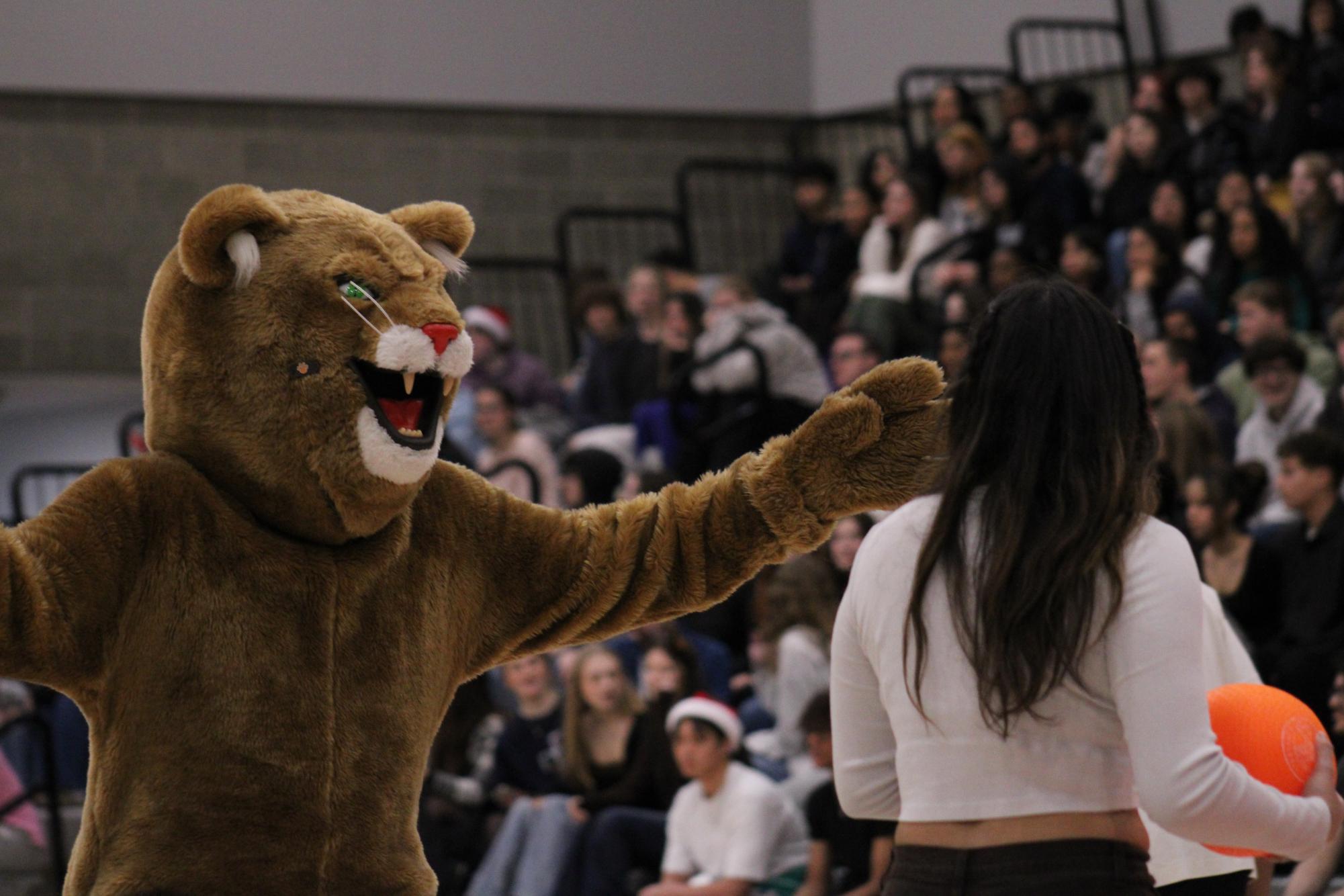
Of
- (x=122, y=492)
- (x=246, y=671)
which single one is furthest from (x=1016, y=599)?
(x=122, y=492)

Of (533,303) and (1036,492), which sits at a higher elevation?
(533,303)

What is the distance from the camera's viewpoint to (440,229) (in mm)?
2936

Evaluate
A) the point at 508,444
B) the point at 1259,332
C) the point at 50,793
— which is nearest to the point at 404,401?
the point at 50,793

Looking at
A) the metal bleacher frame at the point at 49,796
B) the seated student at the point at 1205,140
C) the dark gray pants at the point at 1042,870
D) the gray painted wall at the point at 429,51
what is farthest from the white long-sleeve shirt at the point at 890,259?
the dark gray pants at the point at 1042,870

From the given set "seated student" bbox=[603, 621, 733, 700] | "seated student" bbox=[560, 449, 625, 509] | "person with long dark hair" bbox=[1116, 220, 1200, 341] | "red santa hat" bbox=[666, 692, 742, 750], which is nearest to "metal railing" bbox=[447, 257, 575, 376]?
"seated student" bbox=[560, 449, 625, 509]

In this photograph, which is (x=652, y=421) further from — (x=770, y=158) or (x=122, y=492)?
(x=122, y=492)

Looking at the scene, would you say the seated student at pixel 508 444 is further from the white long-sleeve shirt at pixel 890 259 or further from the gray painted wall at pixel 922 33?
the gray painted wall at pixel 922 33

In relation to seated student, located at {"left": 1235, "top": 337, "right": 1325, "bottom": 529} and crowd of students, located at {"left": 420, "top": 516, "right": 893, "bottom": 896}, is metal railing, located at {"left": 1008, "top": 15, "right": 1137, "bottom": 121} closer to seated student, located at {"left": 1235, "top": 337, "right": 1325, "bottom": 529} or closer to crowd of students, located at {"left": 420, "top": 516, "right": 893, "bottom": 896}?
seated student, located at {"left": 1235, "top": 337, "right": 1325, "bottom": 529}

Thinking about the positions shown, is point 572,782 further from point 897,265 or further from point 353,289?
point 897,265

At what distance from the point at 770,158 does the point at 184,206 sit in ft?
13.4

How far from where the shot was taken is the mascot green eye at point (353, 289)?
2688 millimetres

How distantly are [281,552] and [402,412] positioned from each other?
25cm

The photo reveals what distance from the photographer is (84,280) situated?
38.2ft

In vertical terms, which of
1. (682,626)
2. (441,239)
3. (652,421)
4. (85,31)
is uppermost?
(85,31)
